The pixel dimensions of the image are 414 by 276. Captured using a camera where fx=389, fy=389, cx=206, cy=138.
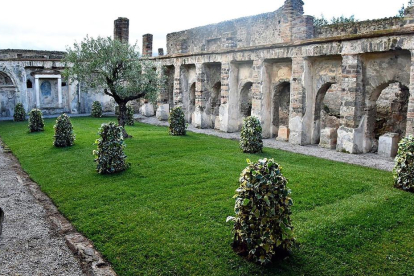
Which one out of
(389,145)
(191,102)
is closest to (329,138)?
(389,145)

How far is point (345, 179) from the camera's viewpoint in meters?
9.62

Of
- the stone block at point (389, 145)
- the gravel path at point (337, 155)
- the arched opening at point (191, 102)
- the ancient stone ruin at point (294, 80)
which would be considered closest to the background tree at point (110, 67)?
the ancient stone ruin at point (294, 80)

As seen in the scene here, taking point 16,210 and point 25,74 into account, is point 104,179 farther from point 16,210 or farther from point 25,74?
point 25,74

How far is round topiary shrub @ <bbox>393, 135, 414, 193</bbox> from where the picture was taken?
873 cm

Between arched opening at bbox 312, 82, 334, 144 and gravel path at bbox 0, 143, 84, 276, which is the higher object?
arched opening at bbox 312, 82, 334, 144

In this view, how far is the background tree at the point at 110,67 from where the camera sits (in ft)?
51.3

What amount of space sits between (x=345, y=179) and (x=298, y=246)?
4.37 metres

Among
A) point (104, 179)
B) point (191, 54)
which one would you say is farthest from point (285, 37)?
point (104, 179)

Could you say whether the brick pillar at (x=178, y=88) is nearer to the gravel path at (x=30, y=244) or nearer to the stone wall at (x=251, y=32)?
the stone wall at (x=251, y=32)

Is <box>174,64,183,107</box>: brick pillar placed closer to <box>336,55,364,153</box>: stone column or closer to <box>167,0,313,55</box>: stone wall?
<box>167,0,313,55</box>: stone wall

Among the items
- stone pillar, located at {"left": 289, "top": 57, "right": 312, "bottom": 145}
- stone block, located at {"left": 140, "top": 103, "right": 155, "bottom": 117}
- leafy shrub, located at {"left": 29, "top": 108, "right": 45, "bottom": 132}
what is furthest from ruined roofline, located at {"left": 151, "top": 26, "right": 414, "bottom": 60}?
leafy shrub, located at {"left": 29, "top": 108, "right": 45, "bottom": 132}

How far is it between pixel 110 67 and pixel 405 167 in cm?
1154

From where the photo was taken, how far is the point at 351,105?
13492mm

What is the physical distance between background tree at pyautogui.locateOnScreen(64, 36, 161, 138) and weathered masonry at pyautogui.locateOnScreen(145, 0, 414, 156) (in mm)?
4735
